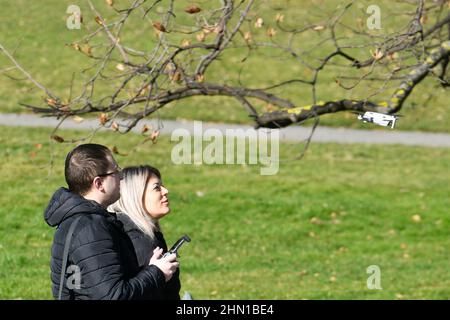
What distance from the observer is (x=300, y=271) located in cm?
1116

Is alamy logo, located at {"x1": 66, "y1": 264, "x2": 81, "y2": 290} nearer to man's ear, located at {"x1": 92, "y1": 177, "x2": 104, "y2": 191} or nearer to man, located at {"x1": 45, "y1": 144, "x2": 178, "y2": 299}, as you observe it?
man, located at {"x1": 45, "y1": 144, "x2": 178, "y2": 299}

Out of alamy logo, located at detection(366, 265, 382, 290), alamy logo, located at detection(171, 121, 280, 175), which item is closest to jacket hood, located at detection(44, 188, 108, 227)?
alamy logo, located at detection(366, 265, 382, 290)

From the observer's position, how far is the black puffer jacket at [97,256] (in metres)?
4.48

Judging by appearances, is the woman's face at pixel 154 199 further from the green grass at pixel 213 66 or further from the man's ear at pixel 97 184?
the green grass at pixel 213 66

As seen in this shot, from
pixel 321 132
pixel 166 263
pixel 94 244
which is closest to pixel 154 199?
pixel 166 263

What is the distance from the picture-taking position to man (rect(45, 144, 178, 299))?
14.7 feet

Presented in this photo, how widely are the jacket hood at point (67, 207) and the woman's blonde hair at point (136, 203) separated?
64 cm

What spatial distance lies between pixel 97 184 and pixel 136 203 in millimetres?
656

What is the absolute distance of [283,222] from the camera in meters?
12.8

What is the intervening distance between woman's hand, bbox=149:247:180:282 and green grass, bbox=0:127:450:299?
5.17m

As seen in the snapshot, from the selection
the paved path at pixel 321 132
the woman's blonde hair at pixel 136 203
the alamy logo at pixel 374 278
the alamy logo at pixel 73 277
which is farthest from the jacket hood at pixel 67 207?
the paved path at pixel 321 132

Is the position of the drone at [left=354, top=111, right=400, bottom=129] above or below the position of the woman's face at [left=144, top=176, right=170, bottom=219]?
above
